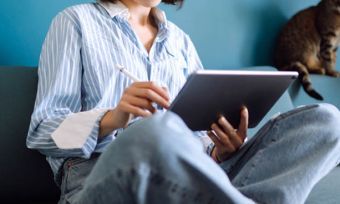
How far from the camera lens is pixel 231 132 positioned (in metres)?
0.78

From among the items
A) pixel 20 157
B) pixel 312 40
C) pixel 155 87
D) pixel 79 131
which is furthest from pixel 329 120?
pixel 312 40

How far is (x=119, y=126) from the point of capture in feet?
2.40

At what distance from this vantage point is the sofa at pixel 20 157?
0.91 metres

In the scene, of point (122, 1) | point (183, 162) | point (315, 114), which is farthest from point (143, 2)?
point (183, 162)

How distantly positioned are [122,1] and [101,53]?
0.18 m

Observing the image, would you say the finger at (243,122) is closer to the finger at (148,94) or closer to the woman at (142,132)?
the woman at (142,132)

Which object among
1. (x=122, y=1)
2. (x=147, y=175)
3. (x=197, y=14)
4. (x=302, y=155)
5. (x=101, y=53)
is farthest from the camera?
(x=197, y=14)

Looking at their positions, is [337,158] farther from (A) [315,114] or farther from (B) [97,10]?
(B) [97,10]

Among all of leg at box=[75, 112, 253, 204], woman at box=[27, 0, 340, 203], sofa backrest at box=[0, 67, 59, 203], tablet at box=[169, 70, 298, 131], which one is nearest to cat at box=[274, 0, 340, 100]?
woman at box=[27, 0, 340, 203]

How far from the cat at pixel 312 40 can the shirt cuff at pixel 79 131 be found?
1.29m

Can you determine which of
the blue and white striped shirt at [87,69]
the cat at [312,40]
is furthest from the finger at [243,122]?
the cat at [312,40]

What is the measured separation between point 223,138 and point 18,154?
1.50 feet

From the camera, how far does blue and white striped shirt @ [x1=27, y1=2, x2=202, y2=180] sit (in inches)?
30.5

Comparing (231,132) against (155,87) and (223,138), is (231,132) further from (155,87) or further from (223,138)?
(155,87)
